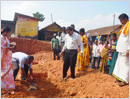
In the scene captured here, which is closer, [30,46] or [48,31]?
[30,46]

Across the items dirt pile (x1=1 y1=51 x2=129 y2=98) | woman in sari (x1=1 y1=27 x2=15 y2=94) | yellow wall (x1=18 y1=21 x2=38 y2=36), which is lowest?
dirt pile (x1=1 y1=51 x2=129 y2=98)

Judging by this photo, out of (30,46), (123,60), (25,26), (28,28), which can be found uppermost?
(25,26)

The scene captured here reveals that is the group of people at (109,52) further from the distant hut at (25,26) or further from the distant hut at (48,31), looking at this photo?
the distant hut at (48,31)

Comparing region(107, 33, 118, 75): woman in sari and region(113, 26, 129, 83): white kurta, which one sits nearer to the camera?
region(113, 26, 129, 83): white kurta

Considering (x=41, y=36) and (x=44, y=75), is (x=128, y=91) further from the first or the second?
(x=41, y=36)

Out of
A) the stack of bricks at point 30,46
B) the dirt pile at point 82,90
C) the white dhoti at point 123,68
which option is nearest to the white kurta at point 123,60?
the white dhoti at point 123,68

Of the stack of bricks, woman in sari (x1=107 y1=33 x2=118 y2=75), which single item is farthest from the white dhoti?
the stack of bricks

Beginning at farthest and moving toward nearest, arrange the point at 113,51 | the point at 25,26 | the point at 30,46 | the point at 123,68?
the point at 25,26
the point at 30,46
the point at 113,51
the point at 123,68

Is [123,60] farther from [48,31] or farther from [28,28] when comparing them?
[48,31]

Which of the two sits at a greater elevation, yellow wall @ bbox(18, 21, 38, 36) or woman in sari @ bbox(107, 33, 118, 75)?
yellow wall @ bbox(18, 21, 38, 36)

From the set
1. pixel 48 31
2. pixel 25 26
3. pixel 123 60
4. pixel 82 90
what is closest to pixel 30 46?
pixel 25 26

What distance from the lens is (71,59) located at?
4074 millimetres

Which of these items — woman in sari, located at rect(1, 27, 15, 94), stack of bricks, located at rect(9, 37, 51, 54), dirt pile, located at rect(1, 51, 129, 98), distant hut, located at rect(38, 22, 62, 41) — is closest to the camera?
dirt pile, located at rect(1, 51, 129, 98)

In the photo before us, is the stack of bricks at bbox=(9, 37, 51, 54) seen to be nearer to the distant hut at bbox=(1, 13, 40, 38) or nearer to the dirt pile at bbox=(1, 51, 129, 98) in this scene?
the distant hut at bbox=(1, 13, 40, 38)
